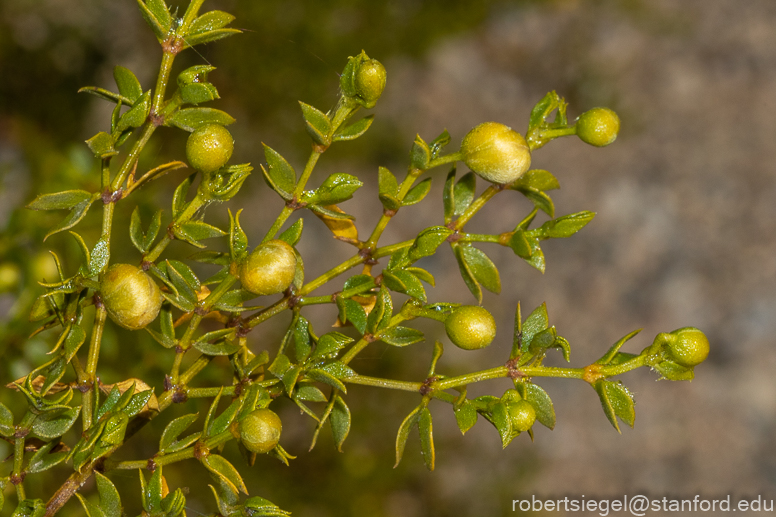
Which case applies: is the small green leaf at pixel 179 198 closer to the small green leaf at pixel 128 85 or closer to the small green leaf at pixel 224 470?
the small green leaf at pixel 128 85

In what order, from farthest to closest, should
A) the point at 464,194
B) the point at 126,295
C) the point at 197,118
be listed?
the point at 464,194
the point at 197,118
the point at 126,295

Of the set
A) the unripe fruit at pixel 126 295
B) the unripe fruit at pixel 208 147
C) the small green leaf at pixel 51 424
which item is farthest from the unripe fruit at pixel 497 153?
the small green leaf at pixel 51 424

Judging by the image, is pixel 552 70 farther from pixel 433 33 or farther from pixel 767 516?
pixel 767 516

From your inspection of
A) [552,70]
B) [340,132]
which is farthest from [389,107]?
[340,132]

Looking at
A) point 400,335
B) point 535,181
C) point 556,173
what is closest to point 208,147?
point 400,335

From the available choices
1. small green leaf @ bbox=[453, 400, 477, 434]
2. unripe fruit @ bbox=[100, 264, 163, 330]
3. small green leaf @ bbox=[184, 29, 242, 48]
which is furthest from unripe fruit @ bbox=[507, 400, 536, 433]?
small green leaf @ bbox=[184, 29, 242, 48]

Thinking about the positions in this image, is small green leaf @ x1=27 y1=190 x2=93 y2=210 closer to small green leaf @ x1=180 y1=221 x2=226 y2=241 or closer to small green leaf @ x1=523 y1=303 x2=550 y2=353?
small green leaf @ x1=180 y1=221 x2=226 y2=241

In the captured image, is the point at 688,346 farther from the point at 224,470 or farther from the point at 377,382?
the point at 224,470
